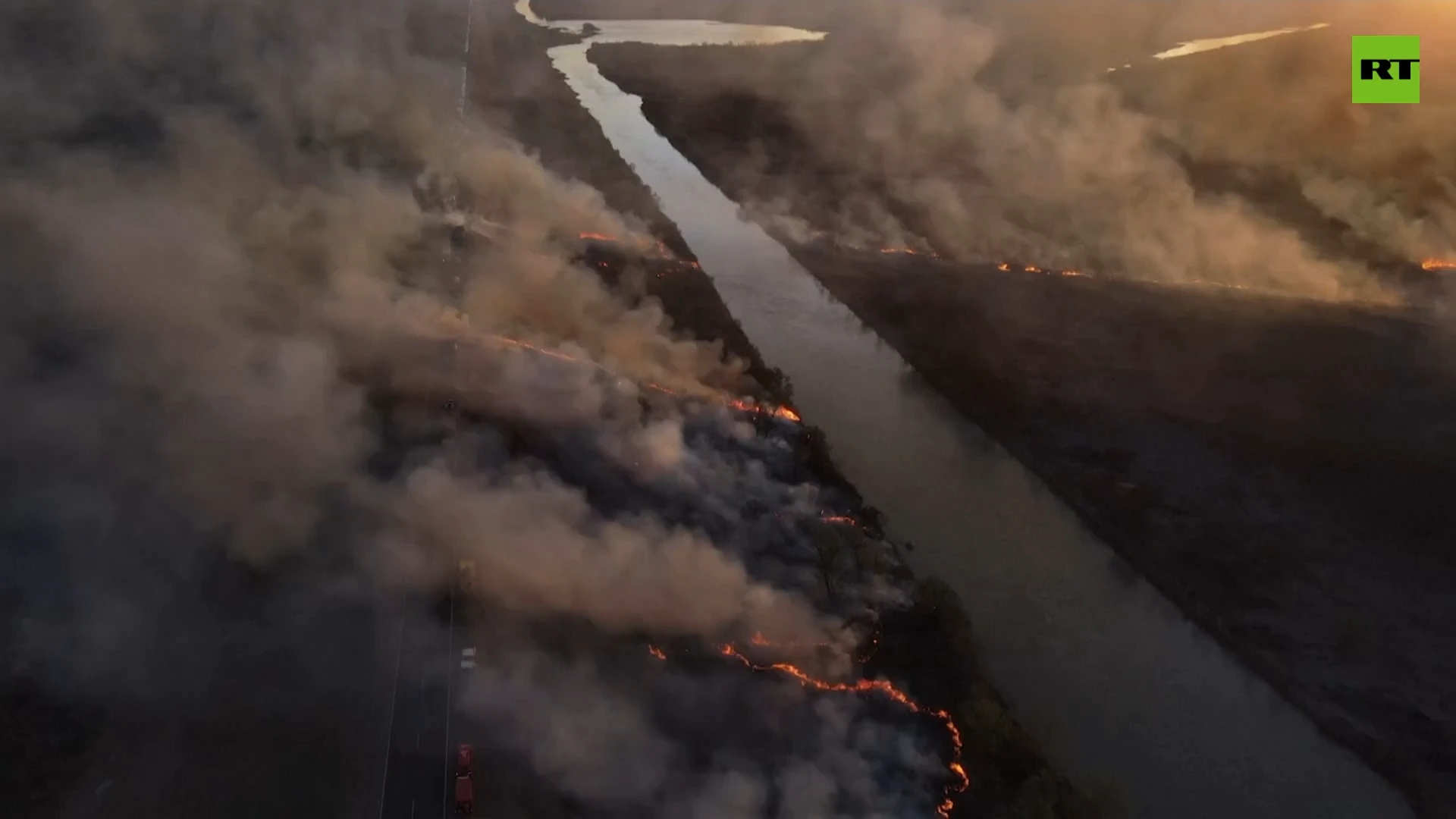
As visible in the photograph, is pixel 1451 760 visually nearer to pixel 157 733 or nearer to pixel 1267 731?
pixel 1267 731

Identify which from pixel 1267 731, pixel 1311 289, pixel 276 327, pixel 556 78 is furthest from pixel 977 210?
pixel 276 327

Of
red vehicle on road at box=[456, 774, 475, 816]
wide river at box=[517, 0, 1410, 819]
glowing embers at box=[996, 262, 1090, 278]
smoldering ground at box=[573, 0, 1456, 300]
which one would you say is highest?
smoldering ground at box=[573, 0, 1456, 300]

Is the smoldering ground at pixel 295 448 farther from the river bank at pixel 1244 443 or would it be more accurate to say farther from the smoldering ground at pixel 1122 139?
the smoldering ground at pixel 1122 139

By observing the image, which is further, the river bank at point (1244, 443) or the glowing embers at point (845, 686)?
the river bank at point (1244, 443)

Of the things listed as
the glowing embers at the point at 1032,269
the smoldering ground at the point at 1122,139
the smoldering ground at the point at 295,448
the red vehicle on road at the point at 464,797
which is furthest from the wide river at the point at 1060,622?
the red vehicle on road at the point at 464,797

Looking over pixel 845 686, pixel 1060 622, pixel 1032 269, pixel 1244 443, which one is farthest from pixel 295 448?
pixel 1032 269

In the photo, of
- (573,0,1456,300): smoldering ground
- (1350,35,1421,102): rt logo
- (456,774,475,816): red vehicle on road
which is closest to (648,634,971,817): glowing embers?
(456,774,475,816): red vehicle on road

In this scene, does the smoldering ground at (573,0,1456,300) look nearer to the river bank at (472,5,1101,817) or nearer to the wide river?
the river bank at (472,5,1101,817)
